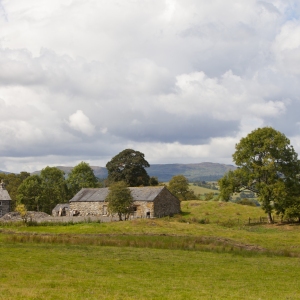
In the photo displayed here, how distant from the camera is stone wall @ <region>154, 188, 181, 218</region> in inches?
3174

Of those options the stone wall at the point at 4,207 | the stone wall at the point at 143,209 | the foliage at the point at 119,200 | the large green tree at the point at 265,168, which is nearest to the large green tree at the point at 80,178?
the stone wall at the point at 4,207

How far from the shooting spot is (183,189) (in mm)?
133375

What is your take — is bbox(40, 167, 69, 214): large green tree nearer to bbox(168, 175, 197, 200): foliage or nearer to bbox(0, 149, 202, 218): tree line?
bbox(0, 149, 202, 218): tree line

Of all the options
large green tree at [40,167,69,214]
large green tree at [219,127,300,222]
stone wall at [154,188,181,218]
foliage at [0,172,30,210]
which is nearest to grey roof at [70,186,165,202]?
stone wall at [154,188,181,218]

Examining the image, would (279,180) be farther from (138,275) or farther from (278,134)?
(138,275)

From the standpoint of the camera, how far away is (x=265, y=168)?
65062 millimetres

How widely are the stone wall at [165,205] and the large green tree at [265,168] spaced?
16.3m

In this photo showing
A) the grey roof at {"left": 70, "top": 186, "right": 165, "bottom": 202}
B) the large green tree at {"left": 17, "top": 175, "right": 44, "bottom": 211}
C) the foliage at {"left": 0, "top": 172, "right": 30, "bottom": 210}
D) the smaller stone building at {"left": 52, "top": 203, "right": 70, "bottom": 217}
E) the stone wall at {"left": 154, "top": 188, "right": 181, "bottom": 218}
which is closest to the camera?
the stone wall at {"left": 154, "top": 188, "right": 181, "bottom": 218}

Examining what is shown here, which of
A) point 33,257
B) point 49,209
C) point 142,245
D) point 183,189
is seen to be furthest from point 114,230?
point 183,189

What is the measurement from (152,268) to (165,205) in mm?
56829

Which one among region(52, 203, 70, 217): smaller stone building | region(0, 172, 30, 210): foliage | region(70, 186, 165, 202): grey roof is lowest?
region(52, 203, 70, 217): smaller stone building

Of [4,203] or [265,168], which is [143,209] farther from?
[4,203]

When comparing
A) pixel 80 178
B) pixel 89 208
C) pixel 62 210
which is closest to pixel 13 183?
pixel 80 178

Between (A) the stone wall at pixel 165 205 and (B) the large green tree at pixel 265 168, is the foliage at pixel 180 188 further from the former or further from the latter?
(B) the large green tree at pixel 265 168
